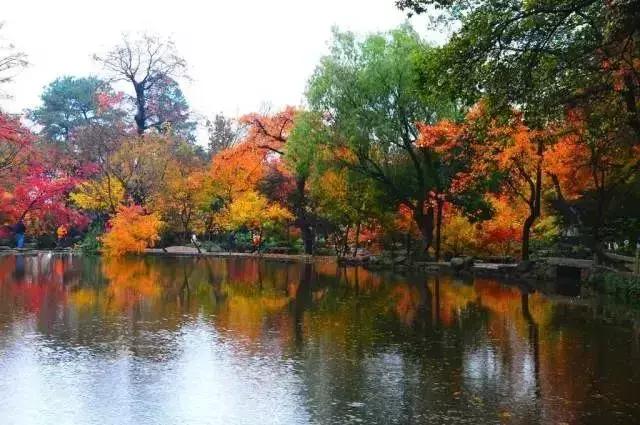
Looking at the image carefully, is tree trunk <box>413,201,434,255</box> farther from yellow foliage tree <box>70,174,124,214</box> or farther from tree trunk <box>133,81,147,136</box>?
tree trunk <box>133,81,147,136</box>

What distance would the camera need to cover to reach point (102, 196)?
1470 inches

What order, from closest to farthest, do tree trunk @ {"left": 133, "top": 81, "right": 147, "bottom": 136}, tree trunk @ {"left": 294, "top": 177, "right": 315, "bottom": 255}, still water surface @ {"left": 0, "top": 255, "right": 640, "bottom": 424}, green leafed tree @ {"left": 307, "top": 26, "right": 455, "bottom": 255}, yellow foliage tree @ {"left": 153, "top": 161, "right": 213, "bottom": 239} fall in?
still water surface @ {"left": 0, "top": 255, "right": 640, "bottom": 424}, green leafed tree @ {"left": 307, "top": 26, "right": 455, "bottom": 255}, tree trunk @ {"left": 294, "top": 177, "right": 315, "bottom": 255}, yellow foliage tree @ {"left": 153, "top": 161, "right": 213, "bottom": 239}, tree trunk @ {"left": 133, "top": 81, "right": 147, "bottom": 136}

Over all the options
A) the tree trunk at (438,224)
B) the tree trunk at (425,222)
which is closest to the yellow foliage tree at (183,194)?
the tree trunk at (425,222)

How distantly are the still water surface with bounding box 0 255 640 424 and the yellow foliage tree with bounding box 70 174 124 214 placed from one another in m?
20.4

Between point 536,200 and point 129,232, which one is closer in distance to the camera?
point 536,200

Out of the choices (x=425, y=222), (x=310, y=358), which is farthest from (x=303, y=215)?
(x=310, y=358)

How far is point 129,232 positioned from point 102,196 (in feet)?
17.7

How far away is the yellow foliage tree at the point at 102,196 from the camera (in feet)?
122

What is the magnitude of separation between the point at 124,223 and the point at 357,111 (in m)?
14.2

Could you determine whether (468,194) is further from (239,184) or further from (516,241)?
(239,184)

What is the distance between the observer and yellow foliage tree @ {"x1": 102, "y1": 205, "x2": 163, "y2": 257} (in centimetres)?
3306

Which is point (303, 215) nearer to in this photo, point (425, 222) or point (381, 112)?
point (425, 222)

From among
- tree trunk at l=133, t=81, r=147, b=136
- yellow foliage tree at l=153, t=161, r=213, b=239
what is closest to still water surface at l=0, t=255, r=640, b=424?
yellow foliage tree at l=153, t=161, r=213, b=239

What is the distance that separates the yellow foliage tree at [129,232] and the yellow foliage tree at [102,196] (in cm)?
334
